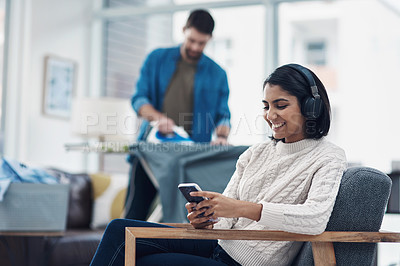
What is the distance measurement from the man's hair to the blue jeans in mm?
1467

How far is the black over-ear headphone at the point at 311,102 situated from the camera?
5.71ft

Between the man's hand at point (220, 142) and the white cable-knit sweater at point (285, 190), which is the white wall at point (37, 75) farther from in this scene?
the white cable-knit sweater at point (285, 190)

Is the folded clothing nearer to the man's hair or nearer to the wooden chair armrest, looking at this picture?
the man's hair

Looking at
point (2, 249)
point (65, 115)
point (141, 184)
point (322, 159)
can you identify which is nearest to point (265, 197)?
point (322, 159)

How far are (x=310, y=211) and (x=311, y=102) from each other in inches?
13.9

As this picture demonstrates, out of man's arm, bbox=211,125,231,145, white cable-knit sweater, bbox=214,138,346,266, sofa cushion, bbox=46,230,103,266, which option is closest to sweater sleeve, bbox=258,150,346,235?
white cable-knit sweater, bbox=214,138,346,266

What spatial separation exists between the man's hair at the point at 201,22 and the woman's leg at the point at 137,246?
1.47 meters

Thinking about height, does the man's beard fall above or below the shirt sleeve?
above

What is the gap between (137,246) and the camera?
1765 millimetres

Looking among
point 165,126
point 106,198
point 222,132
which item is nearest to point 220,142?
point 222,132

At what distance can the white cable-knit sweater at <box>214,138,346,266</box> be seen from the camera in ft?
5.17

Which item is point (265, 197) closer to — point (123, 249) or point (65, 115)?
point (123, 249)

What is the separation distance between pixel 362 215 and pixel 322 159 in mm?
196

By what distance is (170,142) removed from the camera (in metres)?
2.86
